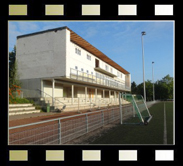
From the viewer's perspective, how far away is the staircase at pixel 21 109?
15.1 m

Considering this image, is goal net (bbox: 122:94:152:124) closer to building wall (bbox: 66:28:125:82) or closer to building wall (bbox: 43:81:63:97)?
building wall (bbox: 66:28:125:82)

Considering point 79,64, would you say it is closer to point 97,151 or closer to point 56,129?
point 56,129

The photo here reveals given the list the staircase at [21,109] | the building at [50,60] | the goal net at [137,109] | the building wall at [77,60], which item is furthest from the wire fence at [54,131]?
the building wall at [77,60]

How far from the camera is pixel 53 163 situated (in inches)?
126

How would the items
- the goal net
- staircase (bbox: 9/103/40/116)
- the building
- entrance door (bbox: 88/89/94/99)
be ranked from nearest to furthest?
the goal net
staircase (bbox: 9/103/40/116)
the building
entrance door (bbox: 88/89/94/99)

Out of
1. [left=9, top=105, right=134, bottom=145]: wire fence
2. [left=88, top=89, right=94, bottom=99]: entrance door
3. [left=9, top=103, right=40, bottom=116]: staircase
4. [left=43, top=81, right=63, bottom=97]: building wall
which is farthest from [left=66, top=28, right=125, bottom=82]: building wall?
[left=9, top=105, right=134, bottom=145]: wire fence

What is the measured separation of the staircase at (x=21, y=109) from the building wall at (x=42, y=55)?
209 inches

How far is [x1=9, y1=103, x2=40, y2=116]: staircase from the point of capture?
15.1m

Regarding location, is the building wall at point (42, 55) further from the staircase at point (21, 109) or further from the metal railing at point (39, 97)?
the staircase at point (21, 109)

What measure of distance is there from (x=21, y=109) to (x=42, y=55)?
8.61m

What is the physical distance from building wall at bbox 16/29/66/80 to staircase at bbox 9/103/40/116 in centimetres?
532

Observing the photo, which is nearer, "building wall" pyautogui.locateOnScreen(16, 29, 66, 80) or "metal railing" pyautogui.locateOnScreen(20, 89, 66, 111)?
"metal railing" pyautogui.locateOnScreen(20, 89, 66, 111)
